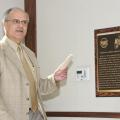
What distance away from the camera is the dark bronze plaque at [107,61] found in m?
2.97

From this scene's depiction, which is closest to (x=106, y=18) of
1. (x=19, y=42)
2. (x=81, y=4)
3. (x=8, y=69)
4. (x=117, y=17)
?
(x=117, y=17)

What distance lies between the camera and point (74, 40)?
327 centimetres

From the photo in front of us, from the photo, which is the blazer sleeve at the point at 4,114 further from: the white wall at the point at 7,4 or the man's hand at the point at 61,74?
the white wall at the point at 7,4

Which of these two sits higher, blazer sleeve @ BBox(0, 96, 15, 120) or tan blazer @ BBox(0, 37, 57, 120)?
tan blazer @ BBox(0, 37, 57, 120)

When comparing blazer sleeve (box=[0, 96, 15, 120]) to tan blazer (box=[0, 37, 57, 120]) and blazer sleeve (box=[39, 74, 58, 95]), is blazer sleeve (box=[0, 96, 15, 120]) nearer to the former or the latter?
tan blazer (box=[0, 37, 57, 120])

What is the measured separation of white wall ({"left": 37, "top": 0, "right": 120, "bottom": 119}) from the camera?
3.06 meters

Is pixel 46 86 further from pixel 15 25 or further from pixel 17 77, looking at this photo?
pixel 15 25

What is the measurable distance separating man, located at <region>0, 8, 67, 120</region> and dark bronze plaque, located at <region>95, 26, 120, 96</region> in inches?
17.9

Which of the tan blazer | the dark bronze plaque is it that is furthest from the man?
the dark bronze plaque

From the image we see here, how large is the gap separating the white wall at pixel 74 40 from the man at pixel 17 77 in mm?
483

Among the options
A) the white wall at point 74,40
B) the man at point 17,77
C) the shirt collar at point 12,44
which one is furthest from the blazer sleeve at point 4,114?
the white wall at point 74,40

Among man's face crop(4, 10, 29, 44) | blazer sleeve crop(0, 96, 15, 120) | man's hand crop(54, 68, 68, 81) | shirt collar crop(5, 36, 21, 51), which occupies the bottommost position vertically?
blazer sleeve crop(0, 96, 15, 120)

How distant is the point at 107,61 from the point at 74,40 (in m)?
0.41

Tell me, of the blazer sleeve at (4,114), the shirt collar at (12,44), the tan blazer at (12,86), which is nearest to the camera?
the blazer sleeve at (4,114)
